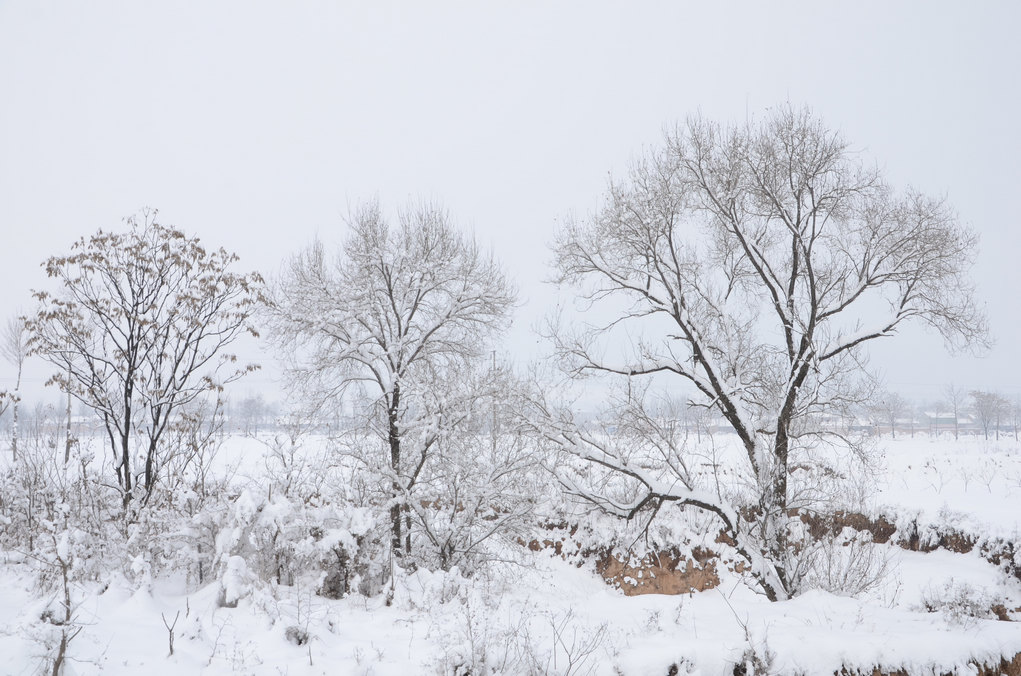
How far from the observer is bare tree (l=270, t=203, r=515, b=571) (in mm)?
11070

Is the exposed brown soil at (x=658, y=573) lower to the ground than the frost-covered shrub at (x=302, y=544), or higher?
lower

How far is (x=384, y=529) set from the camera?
10.4 m

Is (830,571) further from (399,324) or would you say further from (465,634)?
(399,324)

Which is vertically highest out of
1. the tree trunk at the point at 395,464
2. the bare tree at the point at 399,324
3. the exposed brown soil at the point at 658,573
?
the bare tree at the point at 399,324

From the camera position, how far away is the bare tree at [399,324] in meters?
11.1

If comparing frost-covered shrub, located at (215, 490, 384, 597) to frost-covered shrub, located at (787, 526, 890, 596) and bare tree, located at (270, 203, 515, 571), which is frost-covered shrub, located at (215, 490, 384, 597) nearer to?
bare tree, located at (270, 203, 515, 571)

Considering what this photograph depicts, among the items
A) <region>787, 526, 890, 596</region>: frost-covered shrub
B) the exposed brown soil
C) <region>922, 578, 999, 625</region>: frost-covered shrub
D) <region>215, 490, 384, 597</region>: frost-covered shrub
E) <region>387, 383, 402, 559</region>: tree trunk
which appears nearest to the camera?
<region>922, 578, 999, 625</region>: frost-covered shrub

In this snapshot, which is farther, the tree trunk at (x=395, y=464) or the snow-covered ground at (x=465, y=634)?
the tree trunk at (x=395, y=464)

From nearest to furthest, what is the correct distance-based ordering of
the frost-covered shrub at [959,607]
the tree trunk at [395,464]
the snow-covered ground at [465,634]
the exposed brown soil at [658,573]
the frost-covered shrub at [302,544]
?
1. the snow-covered ground at [465,634]
2. the frost-covered shrub at [959,607]
3. the frost-covered shrub at [302,544]
4. the tree trunk at [395,464]
5. the exposed brown soil at [658,573]

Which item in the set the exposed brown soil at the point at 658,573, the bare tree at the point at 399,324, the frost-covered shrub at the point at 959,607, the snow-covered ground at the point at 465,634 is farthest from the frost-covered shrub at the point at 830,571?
the bare tree at the point at 399,324

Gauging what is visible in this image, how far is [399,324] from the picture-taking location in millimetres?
12328

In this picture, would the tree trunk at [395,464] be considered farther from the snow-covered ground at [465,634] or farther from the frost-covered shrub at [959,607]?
the frost-covered shrub at [959,607]

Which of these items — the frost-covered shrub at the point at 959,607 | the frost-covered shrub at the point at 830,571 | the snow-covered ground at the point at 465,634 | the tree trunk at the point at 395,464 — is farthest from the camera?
the tree trunk at the point at 395,464

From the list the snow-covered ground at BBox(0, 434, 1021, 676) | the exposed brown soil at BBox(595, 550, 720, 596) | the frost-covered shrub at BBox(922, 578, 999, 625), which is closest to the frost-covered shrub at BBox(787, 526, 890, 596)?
the frost-covered shrub at BBox(922, 578, 999, 625)
